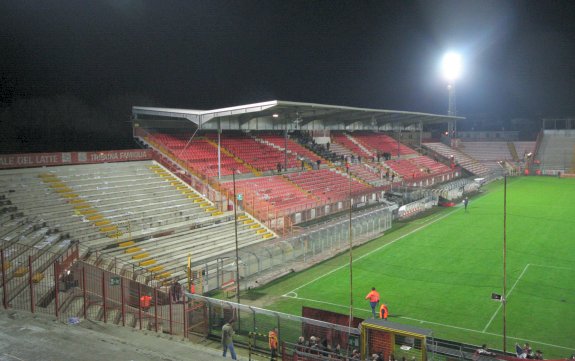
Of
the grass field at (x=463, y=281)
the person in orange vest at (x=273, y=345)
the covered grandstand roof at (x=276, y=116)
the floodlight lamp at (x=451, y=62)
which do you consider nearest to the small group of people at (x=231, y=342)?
the person in orange vest at (x=273, y=345)

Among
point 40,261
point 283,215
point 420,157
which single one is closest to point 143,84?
point 283,215

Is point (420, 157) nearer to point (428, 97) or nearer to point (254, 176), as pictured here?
point (428, 97)

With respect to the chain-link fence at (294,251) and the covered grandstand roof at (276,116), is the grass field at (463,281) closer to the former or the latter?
the chain-link fence at (294,251)

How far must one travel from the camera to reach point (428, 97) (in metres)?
81.6

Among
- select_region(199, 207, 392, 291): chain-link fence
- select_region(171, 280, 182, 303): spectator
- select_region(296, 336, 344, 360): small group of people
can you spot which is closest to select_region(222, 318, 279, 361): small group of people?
select_region(296, 336, 344, 360): small group of people

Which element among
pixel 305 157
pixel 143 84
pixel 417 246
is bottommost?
pixel 417 246

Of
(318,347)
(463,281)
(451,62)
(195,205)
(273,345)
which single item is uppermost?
(451,62)

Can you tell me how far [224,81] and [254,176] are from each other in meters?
11.8

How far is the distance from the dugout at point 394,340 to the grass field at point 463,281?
12.6 ft

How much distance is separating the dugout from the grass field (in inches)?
151

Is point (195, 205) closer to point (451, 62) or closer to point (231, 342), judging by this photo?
point (231, 342)

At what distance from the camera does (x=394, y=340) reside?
11602 mm

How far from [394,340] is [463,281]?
393 inches

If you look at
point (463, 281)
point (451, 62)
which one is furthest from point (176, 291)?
point (451, 62)
